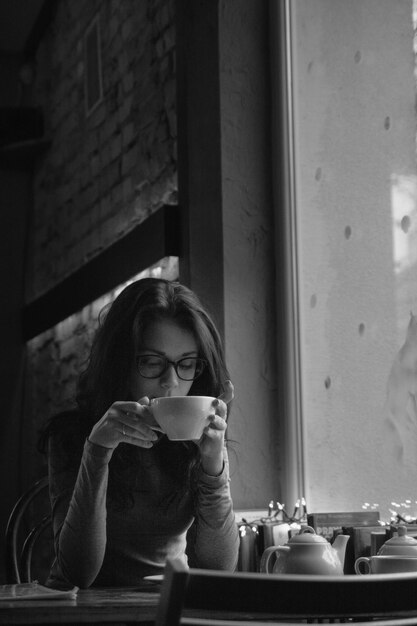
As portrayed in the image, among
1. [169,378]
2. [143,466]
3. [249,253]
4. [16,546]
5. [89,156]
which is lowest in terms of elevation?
[16,546]

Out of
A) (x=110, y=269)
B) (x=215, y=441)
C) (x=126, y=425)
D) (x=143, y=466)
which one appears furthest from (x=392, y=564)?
(x=110, y=269)

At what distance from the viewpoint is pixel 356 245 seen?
112 inches

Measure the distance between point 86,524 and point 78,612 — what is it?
1.34ft

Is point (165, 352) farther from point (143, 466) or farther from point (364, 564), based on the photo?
point (364, 564)

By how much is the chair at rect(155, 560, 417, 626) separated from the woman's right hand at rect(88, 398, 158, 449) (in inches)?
25.4

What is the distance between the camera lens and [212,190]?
2961 mm

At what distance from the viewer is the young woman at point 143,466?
171 centimetres

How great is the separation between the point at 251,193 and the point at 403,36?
0.65 m

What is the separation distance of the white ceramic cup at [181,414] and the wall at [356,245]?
1079mm

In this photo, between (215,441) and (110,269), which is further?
(110,269)

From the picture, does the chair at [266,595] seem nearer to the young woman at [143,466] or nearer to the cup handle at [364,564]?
the cup handle at [364,564]

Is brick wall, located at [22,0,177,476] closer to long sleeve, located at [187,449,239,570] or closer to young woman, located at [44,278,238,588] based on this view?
young woman, located at [44,278,238,588]

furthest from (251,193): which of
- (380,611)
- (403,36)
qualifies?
(380,611)

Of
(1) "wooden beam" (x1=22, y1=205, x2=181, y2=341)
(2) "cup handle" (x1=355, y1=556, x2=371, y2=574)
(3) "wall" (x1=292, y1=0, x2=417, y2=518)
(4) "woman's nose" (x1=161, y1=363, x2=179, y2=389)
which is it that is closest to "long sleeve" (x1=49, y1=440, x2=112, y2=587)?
(4) "woman's nose" (x1=161, y1=363, x2=179, y2=389)
